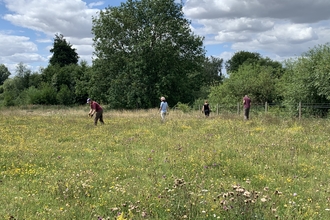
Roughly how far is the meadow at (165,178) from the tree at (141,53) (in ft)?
78.2

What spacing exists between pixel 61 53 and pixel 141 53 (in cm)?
3692

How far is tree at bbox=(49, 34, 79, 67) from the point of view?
208 ft

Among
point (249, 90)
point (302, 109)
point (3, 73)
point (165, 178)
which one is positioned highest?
point (3, 73)

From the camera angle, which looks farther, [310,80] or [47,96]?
[47,96]

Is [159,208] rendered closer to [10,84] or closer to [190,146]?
[190,146]

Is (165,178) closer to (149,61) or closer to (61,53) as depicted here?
(149,61)

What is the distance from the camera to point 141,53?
34.7 metres

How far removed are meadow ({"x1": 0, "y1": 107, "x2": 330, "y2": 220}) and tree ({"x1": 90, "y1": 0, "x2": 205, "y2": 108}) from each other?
2384 centimetres

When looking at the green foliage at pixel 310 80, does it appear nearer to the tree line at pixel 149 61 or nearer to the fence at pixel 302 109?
the fence at pixel 302 109

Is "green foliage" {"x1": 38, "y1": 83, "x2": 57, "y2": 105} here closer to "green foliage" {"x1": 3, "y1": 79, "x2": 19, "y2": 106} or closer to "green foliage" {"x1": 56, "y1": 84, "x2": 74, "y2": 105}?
"green foliage" {"x1": 56, "y1": 84, "x2": 74, "y2": 105}

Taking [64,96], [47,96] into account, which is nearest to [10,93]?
[47,96]

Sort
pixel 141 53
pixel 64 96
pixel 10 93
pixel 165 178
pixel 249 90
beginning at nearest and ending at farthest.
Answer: pixel 165 178 < pixel 249 90 < pixel 141 53 < pixel 64 96 < pixel 10 93

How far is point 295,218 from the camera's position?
4156mm

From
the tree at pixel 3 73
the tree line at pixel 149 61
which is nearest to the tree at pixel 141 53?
the tree line at pixel 149 61
